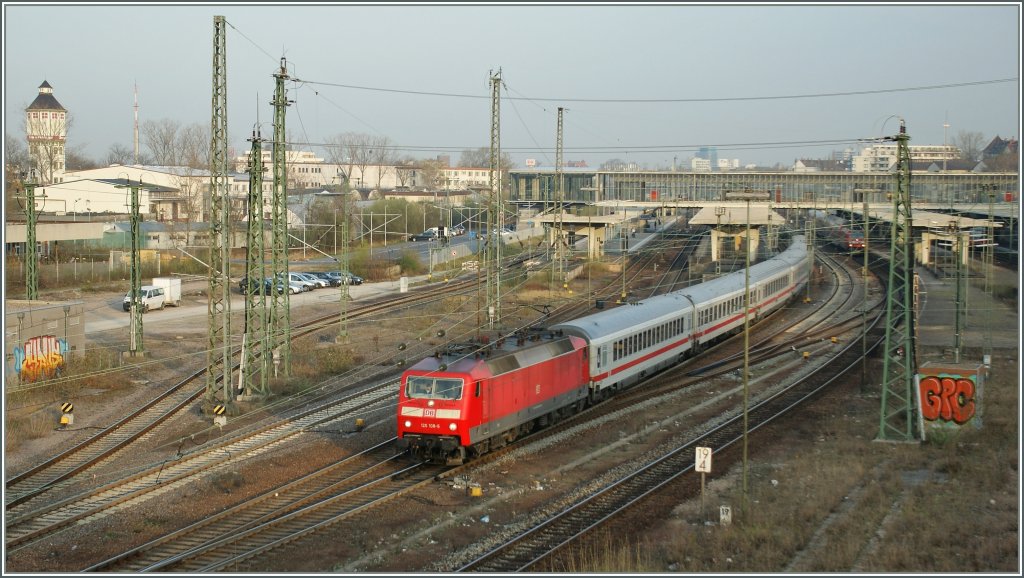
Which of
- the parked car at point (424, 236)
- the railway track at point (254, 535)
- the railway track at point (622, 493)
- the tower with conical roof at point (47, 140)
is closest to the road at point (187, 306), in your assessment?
the railway track at point (254, 535)

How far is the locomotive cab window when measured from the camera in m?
21.0

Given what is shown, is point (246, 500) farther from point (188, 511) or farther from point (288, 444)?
point (288, 444)

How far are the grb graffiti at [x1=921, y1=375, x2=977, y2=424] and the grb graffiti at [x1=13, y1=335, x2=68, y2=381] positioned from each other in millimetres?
27332

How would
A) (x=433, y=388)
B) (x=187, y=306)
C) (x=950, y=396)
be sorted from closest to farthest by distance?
(x=433, y=388) → (x=950, y=396) → (x=187, y=306)

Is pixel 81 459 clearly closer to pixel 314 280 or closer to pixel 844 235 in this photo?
pixel 314 280

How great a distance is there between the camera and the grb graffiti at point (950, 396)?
24.8 meters

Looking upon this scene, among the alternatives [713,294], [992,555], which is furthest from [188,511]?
[713,294]

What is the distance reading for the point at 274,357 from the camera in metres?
31.3

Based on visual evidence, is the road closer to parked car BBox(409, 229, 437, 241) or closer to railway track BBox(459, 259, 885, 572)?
railway track BBox(459, 259, 885, 572)

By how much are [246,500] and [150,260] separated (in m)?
52.6

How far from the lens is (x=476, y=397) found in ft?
69.3

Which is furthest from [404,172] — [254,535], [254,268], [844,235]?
[254,535]

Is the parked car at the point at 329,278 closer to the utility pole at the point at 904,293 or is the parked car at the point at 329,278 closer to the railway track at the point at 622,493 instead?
the railway track at the point at 622,493

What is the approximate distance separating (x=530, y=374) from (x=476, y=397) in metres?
2.62
